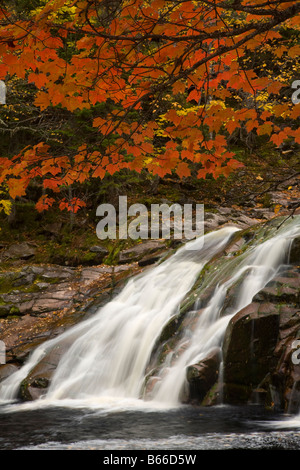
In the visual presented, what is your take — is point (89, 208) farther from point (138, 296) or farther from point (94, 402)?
point (94, 402)

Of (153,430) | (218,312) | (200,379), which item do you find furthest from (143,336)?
(153,430)

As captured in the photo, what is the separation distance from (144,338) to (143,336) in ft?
0.25

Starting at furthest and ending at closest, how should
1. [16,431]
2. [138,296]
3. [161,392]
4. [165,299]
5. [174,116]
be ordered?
[138,296]
[165,299]
[161,392]
[16,431]
[174,116]

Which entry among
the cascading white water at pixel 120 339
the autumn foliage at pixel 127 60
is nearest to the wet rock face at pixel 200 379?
the cascading white water at pixel 120 339

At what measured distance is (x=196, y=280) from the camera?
8.66m

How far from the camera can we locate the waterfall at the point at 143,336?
6492 millimetres

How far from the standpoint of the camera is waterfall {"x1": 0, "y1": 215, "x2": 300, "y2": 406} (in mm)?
6492

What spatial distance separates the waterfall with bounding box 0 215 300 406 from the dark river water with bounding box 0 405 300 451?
82cm

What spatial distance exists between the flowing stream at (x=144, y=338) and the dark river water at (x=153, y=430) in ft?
2.01

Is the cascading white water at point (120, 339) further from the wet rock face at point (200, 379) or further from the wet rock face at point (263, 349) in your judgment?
the wet rock face at point (263, 349)

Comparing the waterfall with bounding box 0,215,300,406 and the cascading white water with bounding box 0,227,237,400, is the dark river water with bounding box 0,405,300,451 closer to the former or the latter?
the waterfall with bounding box 0,215,300,406

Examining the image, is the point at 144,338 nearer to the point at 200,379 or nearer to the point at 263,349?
the point at 200,379

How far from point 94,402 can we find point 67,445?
2.03m

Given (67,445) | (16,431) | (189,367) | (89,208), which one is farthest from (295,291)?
(89,208)
